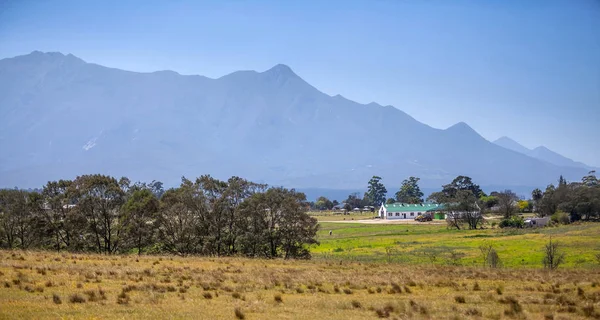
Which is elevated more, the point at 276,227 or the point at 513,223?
the point at 276,227

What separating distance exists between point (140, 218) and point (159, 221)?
6.10ft

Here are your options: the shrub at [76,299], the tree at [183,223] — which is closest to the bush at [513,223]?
the tree at [183,223]

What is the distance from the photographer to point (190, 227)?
52844 mm

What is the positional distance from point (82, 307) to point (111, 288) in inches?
171

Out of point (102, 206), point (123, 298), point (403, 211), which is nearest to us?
point (123, 298)

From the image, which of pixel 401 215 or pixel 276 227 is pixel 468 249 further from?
pixel 401 215

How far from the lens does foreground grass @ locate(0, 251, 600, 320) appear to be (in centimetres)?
1800

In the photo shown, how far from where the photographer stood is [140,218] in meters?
52.2

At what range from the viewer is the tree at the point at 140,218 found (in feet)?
169

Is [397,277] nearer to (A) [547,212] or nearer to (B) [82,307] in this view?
(B) [82,307]

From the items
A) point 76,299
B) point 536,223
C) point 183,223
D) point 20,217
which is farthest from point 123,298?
point 536,223

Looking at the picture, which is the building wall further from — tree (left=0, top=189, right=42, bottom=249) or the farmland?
the farmland

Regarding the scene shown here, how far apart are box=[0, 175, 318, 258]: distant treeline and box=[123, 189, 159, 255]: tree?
94 mm

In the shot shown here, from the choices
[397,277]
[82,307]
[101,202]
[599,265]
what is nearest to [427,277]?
[397,277]
